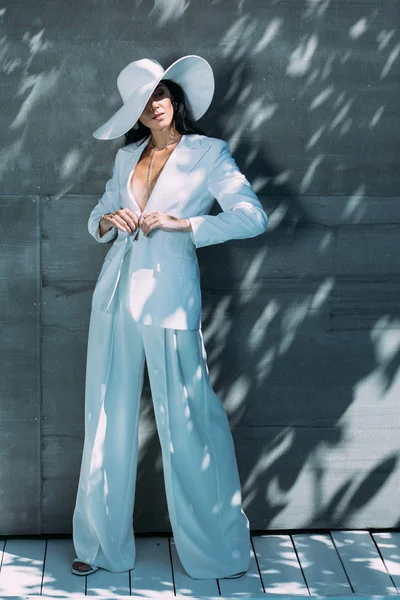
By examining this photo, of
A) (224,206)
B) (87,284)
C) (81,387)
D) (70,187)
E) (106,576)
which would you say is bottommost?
(106,576)

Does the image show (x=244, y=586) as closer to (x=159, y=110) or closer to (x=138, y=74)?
(x=159, y=110)

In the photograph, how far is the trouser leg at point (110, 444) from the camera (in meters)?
4.84

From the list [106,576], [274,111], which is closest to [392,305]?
[274,111]

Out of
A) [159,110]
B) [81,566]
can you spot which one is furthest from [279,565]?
[159,110]

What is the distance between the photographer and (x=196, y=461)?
16.0 feet

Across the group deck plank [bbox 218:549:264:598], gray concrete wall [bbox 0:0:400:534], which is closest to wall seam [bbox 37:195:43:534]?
gray concrete wall [bbox 0:0:400:534]

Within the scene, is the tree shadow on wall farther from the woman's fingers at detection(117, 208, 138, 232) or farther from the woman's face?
the woman's fingers at detection(117, 208, 138, 232)

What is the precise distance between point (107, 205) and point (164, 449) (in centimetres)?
110

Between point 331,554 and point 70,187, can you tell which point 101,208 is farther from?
point 331,554

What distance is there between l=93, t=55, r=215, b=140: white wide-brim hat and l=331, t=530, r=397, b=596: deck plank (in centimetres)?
214

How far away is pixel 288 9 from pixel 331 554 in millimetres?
2481

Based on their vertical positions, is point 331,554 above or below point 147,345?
below

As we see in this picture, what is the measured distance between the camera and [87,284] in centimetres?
512

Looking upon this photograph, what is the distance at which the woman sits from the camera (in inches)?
182
